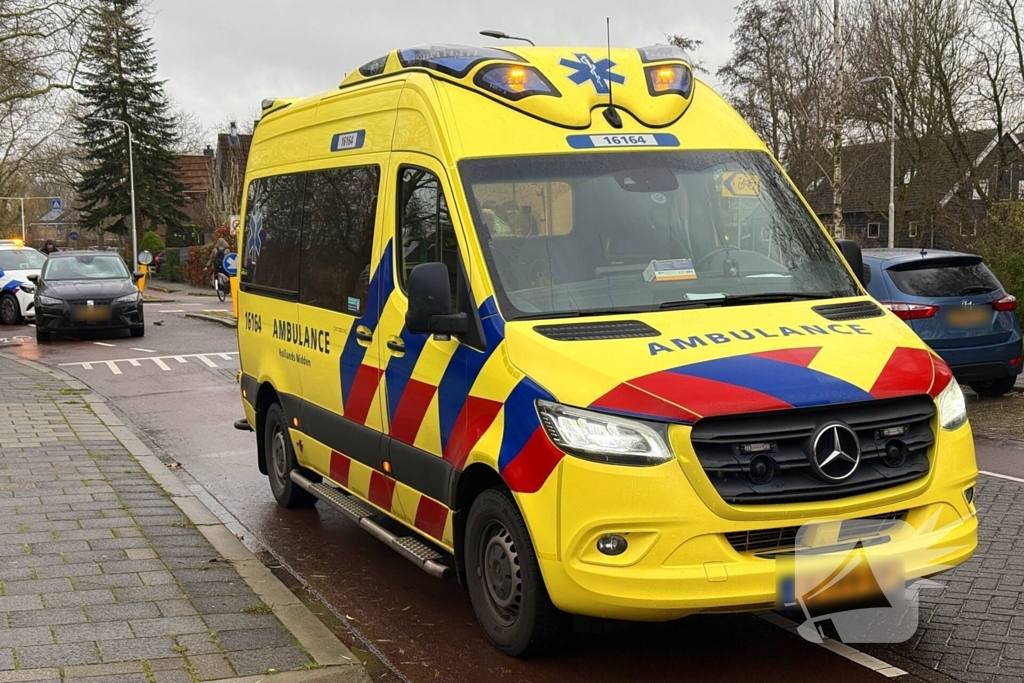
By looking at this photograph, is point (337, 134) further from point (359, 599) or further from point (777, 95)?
point (777, 95)

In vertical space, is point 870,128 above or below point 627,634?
above

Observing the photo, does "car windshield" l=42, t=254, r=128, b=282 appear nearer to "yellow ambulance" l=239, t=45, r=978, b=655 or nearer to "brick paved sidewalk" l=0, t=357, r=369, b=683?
"brick paved sidewalk" l=0, t=357, r=369, b=683

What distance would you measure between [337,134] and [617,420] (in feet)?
10.9

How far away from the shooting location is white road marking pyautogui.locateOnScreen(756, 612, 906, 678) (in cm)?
477

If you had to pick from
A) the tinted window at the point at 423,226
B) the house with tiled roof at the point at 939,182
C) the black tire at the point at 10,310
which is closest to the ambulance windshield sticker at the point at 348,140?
the tinted window at the point at 423,226

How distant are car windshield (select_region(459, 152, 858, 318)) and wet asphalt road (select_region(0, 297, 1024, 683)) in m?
1.48

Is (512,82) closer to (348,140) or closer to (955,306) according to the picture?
(348,140)

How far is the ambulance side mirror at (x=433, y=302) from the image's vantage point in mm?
4977

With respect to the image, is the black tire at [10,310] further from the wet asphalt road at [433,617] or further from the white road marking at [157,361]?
the wet asphalt road at [433,617]

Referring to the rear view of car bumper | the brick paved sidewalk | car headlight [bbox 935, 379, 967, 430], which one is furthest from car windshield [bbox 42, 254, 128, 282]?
car headlight [bbox 935, 379, 967, 430]

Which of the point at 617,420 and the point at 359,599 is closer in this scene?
the point at 617,420

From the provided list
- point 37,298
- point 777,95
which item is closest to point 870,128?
point 777,95

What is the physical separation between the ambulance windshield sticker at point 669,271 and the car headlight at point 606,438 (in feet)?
3.46

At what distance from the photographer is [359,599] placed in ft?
20.2
